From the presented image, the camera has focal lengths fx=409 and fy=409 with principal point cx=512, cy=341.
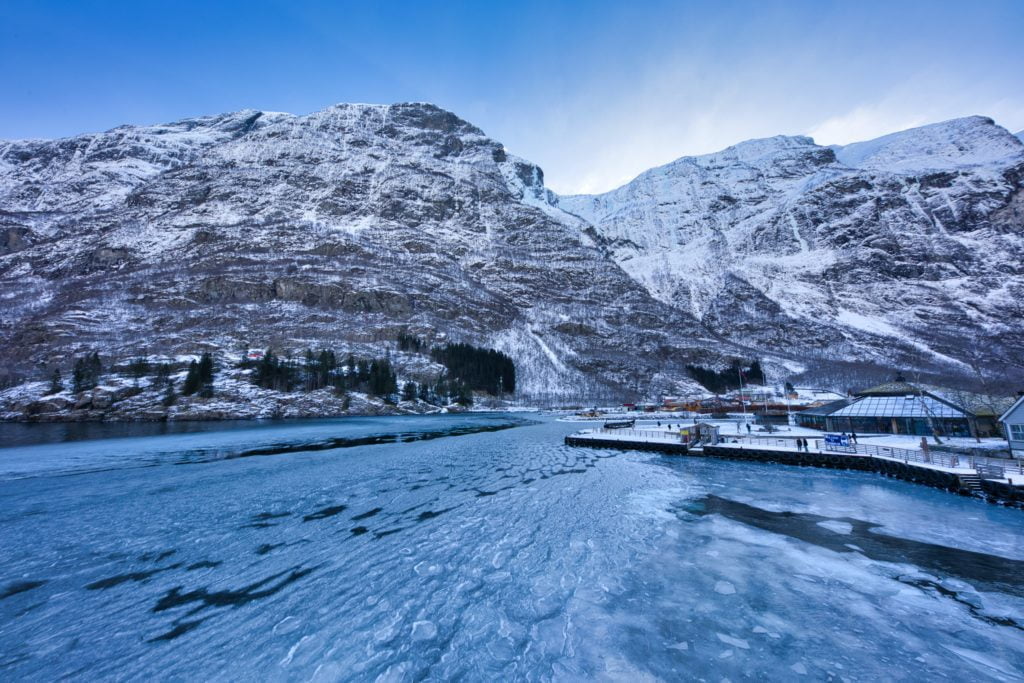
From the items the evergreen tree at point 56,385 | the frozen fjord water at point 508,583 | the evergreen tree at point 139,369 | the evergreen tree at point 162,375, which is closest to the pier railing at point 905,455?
the frozen fjord water at point 508,583

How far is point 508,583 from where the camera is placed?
1230cm

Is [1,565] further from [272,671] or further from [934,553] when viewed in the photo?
[934,553]

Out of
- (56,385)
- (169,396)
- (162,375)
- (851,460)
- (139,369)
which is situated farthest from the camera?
(139,369)

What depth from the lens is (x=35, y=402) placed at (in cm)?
7950

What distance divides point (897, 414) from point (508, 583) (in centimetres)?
5579

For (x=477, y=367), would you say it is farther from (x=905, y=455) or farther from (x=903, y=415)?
Result: (x=905, y=455)

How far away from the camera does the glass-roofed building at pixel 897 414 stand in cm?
4316

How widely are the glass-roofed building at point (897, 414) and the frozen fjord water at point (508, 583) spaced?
26.8 metres

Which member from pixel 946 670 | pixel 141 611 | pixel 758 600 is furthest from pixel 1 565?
pixel 946 670

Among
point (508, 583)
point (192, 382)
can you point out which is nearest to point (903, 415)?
point (508, 583)

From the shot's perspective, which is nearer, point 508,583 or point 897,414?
point 508,583

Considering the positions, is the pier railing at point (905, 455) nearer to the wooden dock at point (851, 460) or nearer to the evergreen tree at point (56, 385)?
the wooden dock at point (851, 460)

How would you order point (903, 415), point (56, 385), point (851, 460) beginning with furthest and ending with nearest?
1. point (56, 385)
2. point (903, 415)
3. point (851, 460)

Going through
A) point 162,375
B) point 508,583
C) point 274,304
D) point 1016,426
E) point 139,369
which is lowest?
point 508,583
